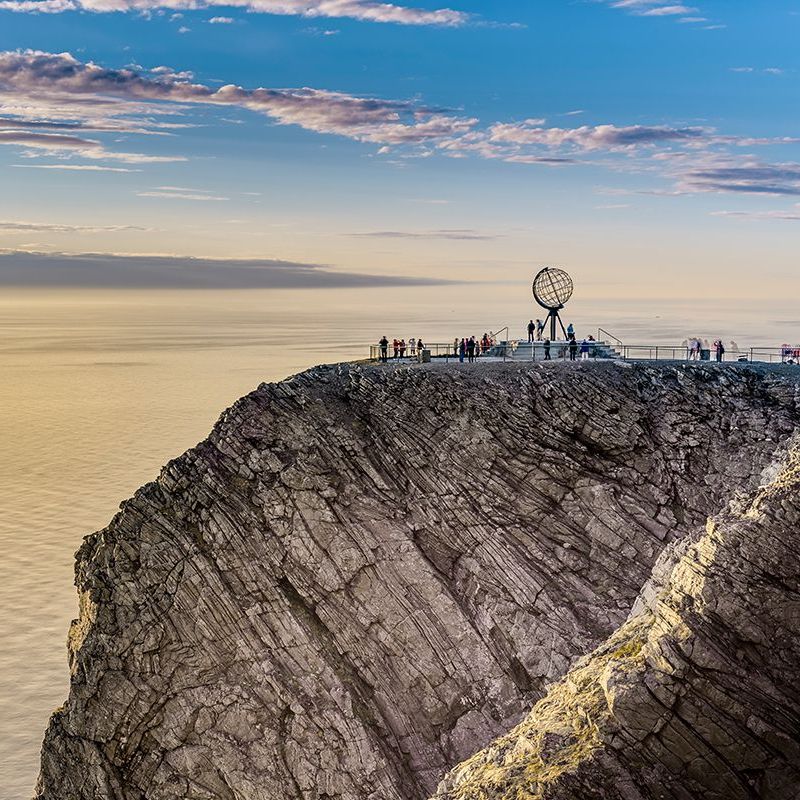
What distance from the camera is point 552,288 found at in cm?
6412

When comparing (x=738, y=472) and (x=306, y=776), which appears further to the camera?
A: (x=738, y=472)

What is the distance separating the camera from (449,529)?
135 feet

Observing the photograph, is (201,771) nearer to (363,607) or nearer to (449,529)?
(363,607)

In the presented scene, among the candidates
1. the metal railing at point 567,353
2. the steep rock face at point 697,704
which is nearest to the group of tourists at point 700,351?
the metal railing at point 567,353

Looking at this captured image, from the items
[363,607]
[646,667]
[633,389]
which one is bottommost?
[363,607]

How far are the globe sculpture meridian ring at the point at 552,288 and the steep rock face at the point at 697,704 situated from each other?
141 ft

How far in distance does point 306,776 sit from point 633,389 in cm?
2341

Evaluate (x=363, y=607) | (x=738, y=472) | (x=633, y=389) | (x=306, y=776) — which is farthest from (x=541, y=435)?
(x=306, y=776)

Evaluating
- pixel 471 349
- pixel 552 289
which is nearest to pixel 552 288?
pixel 552 289

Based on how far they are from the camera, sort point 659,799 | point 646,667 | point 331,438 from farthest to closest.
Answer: point 331,438 < point 646,667 < point 659,799

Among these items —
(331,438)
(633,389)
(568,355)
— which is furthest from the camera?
(568,355)

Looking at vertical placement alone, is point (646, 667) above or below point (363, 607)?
above

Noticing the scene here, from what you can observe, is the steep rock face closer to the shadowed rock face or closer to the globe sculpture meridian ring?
the shadowed rock face

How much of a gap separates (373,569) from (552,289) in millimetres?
30191
